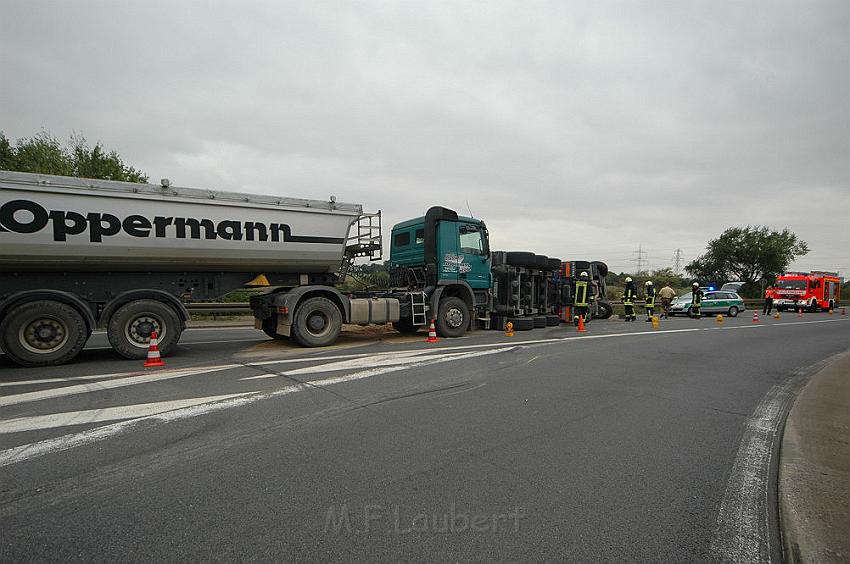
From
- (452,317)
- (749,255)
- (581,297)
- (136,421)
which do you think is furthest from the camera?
(749,255)

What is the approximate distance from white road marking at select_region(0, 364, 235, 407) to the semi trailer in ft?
5.04

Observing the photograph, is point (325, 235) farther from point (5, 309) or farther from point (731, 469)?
point (731, 469)

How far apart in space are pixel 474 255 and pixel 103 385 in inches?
343

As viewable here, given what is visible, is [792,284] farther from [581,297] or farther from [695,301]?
[581,297]

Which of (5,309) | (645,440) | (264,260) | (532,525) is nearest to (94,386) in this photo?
(5,309)

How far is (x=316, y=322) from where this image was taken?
10078 millimetres

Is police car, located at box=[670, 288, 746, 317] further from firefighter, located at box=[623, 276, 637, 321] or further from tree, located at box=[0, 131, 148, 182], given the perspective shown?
tree, located at box=[0, 131, 148, 182]

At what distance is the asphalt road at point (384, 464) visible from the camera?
2.65 meters

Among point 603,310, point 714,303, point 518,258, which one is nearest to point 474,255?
point 518,258

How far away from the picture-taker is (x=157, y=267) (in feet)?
28.3

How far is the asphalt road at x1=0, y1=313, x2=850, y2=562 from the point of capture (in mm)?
2654

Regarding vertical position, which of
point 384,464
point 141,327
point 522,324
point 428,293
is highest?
point 428,293

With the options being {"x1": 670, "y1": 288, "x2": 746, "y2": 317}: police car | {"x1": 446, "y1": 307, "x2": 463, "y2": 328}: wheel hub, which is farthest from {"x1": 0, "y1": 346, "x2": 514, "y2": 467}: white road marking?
{"x1": 670, "y1": 288, "x2": 746, "y2": 317}: police car

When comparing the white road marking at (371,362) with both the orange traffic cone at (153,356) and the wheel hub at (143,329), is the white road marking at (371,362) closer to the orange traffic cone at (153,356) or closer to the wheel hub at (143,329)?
the orange traffic cone at (153,356)
